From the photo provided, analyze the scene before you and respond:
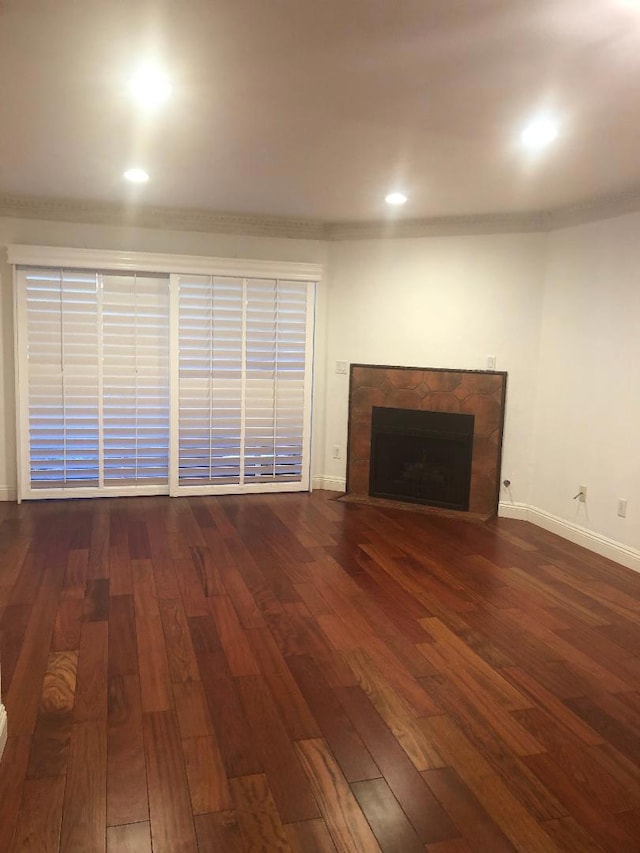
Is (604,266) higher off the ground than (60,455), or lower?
higher

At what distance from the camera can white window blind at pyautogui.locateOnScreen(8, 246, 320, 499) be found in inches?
210

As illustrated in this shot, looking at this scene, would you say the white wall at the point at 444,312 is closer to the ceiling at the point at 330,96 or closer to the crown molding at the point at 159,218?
the crown molding at the point at 159,218

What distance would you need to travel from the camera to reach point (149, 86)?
106 inches

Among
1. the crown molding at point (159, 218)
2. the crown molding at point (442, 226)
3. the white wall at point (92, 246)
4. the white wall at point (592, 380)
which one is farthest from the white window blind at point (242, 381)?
the white wall at point (592, 380)

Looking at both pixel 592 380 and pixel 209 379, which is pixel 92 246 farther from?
pixel 592 380

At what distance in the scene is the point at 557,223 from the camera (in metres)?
4.99

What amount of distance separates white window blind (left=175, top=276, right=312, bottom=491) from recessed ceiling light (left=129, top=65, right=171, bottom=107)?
8.89ft

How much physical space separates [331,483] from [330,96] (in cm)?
393

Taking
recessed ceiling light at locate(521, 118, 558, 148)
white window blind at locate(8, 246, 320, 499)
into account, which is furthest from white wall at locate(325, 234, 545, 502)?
recessed ceiling light at locate(521, 118, 558, 148)

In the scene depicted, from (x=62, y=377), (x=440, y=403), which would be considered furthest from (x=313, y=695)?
(x=62, y=377)

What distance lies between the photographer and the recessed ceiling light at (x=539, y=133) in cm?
297

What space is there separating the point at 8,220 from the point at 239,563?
3355 millimetres

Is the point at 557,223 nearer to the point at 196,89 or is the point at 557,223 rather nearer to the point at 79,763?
the point at 196,89

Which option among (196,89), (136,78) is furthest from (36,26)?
(196,89)
